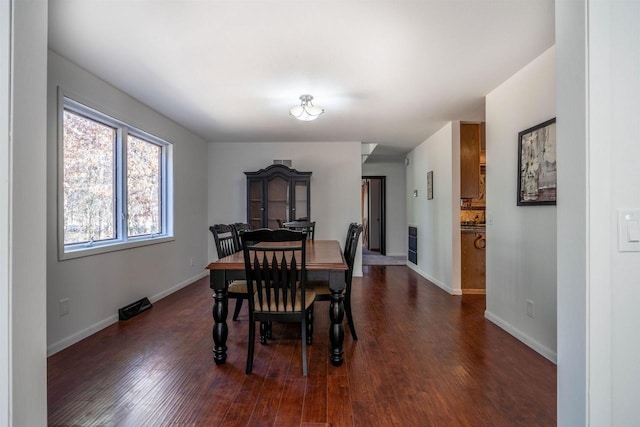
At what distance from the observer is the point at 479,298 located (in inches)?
Result: 153

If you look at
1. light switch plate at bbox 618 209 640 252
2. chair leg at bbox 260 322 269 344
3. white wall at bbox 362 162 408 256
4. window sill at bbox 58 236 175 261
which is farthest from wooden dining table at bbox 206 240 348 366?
white wall at bbox 362 162 408 256

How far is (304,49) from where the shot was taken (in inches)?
86.9

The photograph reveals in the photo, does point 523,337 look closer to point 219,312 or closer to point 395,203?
point 219,312

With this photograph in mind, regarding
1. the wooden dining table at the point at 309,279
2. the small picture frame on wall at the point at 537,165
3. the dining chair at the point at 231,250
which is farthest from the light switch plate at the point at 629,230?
the dining chair at the point at 231,250

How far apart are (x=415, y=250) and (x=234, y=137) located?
12.5ft

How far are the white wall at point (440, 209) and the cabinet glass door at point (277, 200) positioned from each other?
7.67 ft

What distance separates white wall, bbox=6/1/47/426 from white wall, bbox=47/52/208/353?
1.83 metres

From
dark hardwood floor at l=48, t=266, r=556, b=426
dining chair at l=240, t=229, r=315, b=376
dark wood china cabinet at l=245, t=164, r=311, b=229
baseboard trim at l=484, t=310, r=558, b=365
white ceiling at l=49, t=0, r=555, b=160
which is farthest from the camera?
dark wood china cabinet at l=245, t=164, r=311, b=229

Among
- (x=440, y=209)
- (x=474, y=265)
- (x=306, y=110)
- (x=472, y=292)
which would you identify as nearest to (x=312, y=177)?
(x=440, y=209)

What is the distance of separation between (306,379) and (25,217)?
1.71 metres

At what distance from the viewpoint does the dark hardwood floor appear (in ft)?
5.28

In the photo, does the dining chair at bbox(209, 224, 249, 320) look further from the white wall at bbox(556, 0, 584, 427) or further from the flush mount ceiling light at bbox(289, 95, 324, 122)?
the white wall at bbox(556, 0, 584, 427)

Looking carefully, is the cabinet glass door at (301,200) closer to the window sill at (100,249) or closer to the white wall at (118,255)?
the white wall at (118,255)

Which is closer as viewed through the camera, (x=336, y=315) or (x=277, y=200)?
(x=336, y=315)
